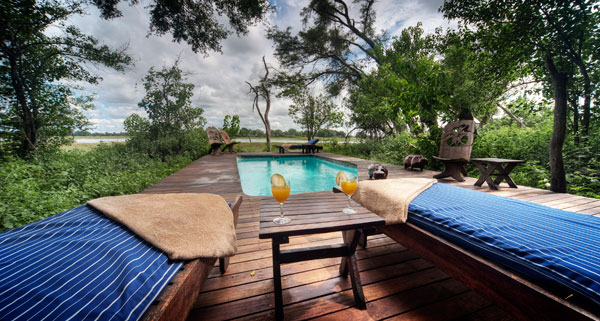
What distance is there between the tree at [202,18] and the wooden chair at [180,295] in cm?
884

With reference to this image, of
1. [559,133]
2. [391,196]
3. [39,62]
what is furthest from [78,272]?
[39,62]

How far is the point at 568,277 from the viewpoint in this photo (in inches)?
29.5

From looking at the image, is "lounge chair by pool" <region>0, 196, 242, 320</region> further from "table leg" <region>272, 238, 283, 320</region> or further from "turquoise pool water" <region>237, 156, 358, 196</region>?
"turquoise pool water" <region>237, 156, 358, 196</region>

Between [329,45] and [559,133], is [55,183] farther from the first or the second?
[329,45]

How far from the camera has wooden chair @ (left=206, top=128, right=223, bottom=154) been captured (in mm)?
8492

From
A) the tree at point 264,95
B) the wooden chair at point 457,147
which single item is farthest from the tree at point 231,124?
the wooden chair at point 457,147

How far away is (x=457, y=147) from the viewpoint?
146 inches

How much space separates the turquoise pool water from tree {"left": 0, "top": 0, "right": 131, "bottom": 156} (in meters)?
4.48

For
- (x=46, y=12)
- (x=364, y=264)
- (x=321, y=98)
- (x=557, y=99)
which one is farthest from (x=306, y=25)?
(x=364, y=264)

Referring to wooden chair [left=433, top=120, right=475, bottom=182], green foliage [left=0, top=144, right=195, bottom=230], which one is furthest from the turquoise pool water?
green foliage [left=0, top=144, right=195, bottom=230]

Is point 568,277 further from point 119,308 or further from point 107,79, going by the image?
point 107,79

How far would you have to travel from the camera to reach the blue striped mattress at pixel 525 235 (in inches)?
30.4

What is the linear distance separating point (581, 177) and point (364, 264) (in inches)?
180

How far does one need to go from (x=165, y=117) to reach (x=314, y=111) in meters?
8.35
